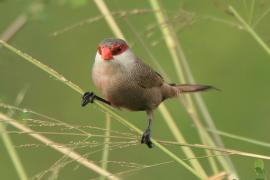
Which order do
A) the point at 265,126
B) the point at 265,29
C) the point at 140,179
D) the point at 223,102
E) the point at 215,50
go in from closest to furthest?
the point at 265,29, the point at 140,179, the point at 265,126, the point at 223,102, the point at 215,50

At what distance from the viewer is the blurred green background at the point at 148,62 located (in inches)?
283

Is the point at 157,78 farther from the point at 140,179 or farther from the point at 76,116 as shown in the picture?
the point at 76,116

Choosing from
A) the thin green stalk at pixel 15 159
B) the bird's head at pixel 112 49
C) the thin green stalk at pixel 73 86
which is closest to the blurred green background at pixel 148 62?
the bird's head at pixel 112 49

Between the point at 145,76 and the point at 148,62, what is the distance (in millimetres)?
2857

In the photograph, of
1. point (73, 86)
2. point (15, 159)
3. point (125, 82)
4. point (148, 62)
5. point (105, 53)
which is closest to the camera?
point (73, 86)

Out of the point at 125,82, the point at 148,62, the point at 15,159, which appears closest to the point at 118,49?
the point at 125,82

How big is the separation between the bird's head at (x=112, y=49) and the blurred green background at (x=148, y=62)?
112 inches

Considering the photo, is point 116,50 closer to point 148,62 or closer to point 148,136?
point 148,136

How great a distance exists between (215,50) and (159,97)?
16.1 ft

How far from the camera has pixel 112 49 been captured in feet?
12.5

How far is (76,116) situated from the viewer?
27.6ft

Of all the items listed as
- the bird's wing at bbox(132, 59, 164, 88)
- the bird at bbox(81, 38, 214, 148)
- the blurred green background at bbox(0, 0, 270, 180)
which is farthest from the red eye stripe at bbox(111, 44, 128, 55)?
the blurred green background at bbox(0, 0, 270, 180)

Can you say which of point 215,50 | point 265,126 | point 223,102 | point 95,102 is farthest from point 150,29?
point 215,50

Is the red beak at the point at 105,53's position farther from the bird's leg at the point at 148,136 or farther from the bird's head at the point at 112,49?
the bird's leg at the point at 148,136
